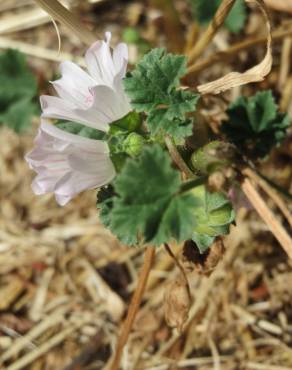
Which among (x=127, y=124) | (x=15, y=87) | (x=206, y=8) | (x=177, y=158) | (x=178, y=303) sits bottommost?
(x=178, y=303)

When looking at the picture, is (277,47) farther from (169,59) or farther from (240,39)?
(169,59)

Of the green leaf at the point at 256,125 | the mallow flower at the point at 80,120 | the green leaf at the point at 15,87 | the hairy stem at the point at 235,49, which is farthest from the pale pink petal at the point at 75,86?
the green leaf at the point at 15,87

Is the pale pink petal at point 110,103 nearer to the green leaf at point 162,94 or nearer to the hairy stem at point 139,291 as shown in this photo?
the green leaf at point 162,94

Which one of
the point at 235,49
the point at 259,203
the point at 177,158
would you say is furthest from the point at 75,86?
the point at 235,49

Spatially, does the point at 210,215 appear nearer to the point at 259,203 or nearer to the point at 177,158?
the point at 177,158

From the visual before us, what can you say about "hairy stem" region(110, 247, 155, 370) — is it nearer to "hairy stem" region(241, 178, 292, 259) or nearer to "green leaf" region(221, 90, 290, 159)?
"hairy stem" region(241, 178, 292, 259)
